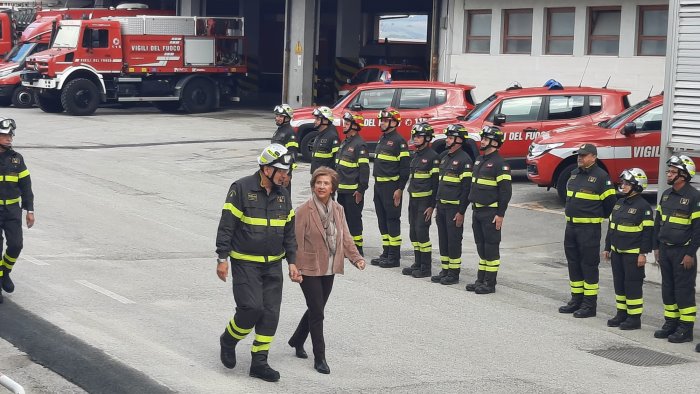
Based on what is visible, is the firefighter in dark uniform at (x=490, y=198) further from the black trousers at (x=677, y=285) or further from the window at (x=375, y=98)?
the window at (x=375, y=98)

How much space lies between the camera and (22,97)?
114ft

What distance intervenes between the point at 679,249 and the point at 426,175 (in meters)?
3.62

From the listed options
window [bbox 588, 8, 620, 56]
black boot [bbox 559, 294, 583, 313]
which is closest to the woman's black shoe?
black boot [bbox 559, 294, 583, 313]

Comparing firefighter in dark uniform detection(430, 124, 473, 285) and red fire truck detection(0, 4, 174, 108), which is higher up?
red fire truck detection(0, 4, 174, 108)

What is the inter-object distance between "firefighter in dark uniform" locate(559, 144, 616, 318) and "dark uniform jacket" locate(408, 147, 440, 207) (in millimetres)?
2068

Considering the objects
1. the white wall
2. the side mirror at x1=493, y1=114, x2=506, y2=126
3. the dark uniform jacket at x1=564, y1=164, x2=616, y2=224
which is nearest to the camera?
the dark uniform jacket at x1=564, y1=164, x2=616, y2=224

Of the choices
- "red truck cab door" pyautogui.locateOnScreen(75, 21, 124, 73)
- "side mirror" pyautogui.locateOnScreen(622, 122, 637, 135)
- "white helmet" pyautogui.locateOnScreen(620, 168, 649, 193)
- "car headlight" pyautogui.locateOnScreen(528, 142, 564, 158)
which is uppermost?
"red truck cab door" pyautogui.locateOnScreen(75, 21, 124, 73)

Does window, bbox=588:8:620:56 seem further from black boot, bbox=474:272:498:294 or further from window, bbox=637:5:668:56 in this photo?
black boot, bbox=474:272:498:294

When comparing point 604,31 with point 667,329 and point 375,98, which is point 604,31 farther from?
point 667,329

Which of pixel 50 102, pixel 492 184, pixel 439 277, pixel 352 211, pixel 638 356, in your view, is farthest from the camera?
pixel 50 102

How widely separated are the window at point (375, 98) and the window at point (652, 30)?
5607mm

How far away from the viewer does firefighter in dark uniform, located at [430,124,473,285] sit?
13.1m

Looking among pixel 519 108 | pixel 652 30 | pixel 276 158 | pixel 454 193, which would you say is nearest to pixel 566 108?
pixel 519 108

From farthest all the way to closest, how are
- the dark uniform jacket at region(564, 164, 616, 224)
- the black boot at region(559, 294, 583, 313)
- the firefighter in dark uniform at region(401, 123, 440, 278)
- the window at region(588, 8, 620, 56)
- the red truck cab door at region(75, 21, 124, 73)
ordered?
the red truck cab door at region(75, 21, 124, 73), the window at region(588, 8, 620, 56), the firefighter in dark uniform at region(401, 123, 440, 278), the black boot at region(559, 294, 583, 313), the dark uniform jacket at region(564, 164, 616, 224)
